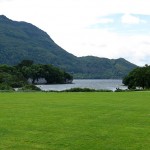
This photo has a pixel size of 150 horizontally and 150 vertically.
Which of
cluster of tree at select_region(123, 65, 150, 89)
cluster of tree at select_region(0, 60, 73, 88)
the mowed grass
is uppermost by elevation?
cluster of tree at select_region(0, 60, 73, 88)

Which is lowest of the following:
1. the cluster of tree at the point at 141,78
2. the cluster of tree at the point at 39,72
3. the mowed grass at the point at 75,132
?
the mowed grass at the point at 75,132

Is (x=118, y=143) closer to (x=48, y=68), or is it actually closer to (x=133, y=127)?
(x=133, y=127)

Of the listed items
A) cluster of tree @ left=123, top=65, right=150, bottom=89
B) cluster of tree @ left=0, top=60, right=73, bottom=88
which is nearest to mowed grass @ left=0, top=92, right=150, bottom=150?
cluster of tree @ left=123, top=65, right=150, bottom=89

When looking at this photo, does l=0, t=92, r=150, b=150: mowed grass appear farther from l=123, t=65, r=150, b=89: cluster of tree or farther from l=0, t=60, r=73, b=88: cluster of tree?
l=0, t=60, r=73, b=88: cluster of tree

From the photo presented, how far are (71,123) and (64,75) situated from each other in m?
132

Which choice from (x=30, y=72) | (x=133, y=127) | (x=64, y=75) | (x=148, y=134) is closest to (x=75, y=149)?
(x=148, y=134)

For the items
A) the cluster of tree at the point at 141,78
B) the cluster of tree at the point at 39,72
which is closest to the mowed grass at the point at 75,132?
the cluster of tree at the point at 141,78

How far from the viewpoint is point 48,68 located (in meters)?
131

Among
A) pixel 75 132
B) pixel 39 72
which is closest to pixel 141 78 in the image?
pixel 39 72

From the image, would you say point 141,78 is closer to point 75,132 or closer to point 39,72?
point 39,72

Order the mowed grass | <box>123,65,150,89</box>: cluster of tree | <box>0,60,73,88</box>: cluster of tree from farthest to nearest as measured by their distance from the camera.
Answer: <box>0,60,73,88</box>: cluster of tree
<box>123,65,150,89</box>: cluster of tree
the mowed grass

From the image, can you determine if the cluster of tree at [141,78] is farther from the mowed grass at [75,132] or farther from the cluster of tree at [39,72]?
the mowed grass at [75,132]

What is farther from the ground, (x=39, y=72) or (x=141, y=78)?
(x=39, y=72)

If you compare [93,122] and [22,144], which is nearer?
[22,144]
